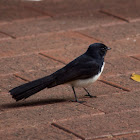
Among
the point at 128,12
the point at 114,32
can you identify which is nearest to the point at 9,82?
the point at 114,32

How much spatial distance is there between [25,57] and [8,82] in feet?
3.20

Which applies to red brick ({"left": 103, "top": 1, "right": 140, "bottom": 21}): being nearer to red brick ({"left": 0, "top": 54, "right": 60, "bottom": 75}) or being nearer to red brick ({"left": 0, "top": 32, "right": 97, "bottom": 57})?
red brick ({"left": 0, "top": 32, "right": 97, "bottom": 57})

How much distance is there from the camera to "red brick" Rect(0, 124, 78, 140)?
15.9ft

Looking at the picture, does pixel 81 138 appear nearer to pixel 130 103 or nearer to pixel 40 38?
pixel 130 103

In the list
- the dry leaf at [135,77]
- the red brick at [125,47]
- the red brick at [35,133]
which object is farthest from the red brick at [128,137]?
the red brick at [125,47]

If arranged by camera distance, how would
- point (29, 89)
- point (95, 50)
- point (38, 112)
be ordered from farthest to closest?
point (95, 50) < point (29, 89) < point (38, 112)

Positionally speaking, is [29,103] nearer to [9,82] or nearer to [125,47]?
[9,82]

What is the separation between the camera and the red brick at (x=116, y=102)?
18.7 feet

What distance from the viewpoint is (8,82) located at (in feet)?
21.5

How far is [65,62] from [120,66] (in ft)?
2.65

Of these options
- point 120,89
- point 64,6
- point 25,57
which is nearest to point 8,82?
point 25,57

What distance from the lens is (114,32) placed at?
28.0 ft

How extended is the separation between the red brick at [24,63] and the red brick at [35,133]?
1.89 metres

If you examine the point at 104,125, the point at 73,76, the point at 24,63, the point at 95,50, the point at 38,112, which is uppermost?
the point at 95,50
